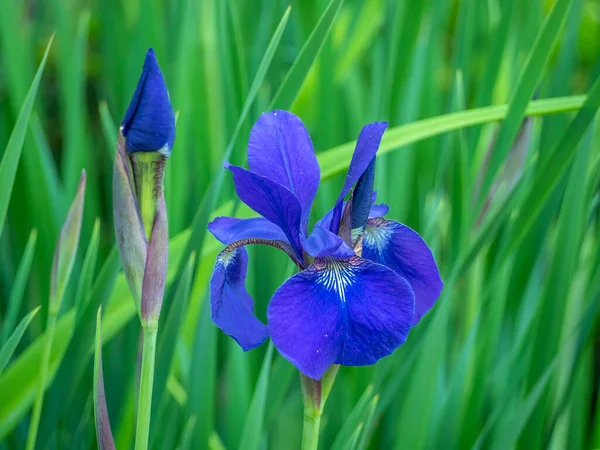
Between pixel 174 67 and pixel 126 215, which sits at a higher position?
pixel 174 67

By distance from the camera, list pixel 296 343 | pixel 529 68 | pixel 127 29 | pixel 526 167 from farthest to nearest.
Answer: pixel 127 29
pixel 526 167
pixel 529 68
pixel 296 343

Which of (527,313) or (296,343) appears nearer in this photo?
(296,343)

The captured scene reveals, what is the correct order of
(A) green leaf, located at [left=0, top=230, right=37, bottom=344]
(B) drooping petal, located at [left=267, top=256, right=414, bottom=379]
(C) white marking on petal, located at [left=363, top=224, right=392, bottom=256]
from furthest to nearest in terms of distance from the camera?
(A) green leaf, located at [left=0, top=230, right=37, bottom=344] → (C) white marking on petal, located at [left=363, top=224, right=392, bottom=256] → (B) drooping petal, located at [left=267, top=256, right=414, bottom=379]

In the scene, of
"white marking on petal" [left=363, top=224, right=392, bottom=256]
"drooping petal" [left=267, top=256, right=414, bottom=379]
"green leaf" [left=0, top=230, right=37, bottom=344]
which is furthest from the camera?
"green leaf" [left=0, top=230, right=37, bottom=344]

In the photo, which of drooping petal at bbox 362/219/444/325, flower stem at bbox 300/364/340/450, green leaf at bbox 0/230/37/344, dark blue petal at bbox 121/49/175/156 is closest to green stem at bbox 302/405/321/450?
flower stem at bbox 300/364/340/450

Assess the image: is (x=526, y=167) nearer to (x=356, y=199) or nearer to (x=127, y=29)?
(x=356, y=199)

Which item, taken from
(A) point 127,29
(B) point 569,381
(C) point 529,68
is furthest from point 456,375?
(A) point 127,29

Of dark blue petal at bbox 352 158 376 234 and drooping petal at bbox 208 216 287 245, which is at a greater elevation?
dark blue petal at bbox 352 158 376 234

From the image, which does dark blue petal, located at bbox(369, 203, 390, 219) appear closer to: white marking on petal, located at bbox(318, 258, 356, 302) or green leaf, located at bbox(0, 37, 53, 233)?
white marking on petal, located at bbox(318, 258, 356, 302)
